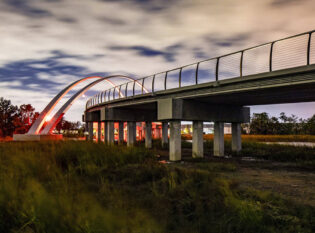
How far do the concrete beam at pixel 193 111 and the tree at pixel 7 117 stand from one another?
45783mm

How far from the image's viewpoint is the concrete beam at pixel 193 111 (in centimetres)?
1719

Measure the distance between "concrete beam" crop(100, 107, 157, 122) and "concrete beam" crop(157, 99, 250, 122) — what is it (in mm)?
10584

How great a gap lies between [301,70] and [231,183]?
6.75 m

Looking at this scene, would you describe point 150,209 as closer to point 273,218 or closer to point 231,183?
point 273,218

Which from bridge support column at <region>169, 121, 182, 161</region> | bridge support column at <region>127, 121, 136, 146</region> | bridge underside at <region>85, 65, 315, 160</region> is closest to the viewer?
bridge underside at <region>85, 65, 315, 160</region>

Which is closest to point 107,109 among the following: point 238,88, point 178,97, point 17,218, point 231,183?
point 178,97

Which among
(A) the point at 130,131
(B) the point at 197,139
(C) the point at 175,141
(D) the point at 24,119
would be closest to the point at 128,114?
(A) the point at 130,131

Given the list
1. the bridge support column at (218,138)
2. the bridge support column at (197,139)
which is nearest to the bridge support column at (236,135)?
the bridge support column at (218,138)

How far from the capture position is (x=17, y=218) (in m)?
4.81

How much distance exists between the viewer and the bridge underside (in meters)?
11.9

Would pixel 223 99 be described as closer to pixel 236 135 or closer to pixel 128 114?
pixel 236 135

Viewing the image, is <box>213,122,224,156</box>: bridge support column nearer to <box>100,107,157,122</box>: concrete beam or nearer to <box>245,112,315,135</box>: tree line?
<box>100,107,157,122</box>: concrete beam

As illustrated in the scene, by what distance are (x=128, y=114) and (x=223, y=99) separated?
1465 cm

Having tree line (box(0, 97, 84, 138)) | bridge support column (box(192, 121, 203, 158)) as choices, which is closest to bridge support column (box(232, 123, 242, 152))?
bridge support column (box(192, 121, 203, 158))
